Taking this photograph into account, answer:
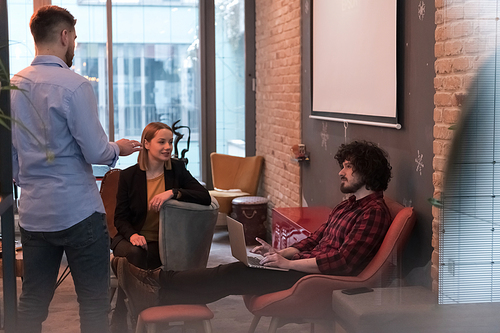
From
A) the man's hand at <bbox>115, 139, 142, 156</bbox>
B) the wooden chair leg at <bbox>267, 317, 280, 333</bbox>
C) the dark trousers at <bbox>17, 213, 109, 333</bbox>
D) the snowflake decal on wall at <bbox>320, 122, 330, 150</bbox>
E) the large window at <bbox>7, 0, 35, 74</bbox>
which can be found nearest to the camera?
the dark trousers at <bbox>17, 213, 109, 333</bbox>

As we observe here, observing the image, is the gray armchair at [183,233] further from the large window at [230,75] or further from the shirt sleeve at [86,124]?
the large window at [230,75]

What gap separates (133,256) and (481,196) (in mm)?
1753

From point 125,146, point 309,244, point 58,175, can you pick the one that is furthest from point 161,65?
point 58,175

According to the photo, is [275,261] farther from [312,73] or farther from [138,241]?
[312,73]

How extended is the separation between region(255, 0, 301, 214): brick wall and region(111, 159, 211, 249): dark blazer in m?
1.76

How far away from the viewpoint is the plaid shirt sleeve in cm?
256

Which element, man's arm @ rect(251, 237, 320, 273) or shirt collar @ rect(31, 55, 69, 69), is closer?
shirt collar @ rect(31, 55, 69, 69)

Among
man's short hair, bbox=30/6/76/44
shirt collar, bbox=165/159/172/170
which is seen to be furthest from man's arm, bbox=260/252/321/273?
man's short hair, bbox=30/6/76/44

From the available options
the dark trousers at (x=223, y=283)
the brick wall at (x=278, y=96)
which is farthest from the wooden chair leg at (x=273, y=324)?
the brick wall at (x=278, y=96)

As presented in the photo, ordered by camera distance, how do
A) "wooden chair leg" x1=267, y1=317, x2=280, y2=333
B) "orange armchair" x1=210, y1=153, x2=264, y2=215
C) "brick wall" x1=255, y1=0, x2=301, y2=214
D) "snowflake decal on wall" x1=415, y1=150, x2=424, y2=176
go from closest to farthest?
1. "wooden chair leg" x1=267, y1=317, x2=280, y2=333
2. "snowflake decal on wall" x1=415, y1=150, x2=424, y2=176
3. "brick wall" x1=255, y1=0, x2=301, y2=214
4. "orange armchair" x1=210, y1=153, x2=264, y2=215

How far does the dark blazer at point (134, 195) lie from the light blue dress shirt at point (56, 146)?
40.4 inches

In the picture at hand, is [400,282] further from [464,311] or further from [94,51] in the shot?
[94,51]

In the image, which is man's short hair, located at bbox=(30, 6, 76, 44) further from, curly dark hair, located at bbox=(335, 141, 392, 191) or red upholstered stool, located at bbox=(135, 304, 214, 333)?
curly dark hair, located at bbox=(335, 141, 392, 191)

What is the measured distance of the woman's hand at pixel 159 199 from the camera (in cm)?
278
